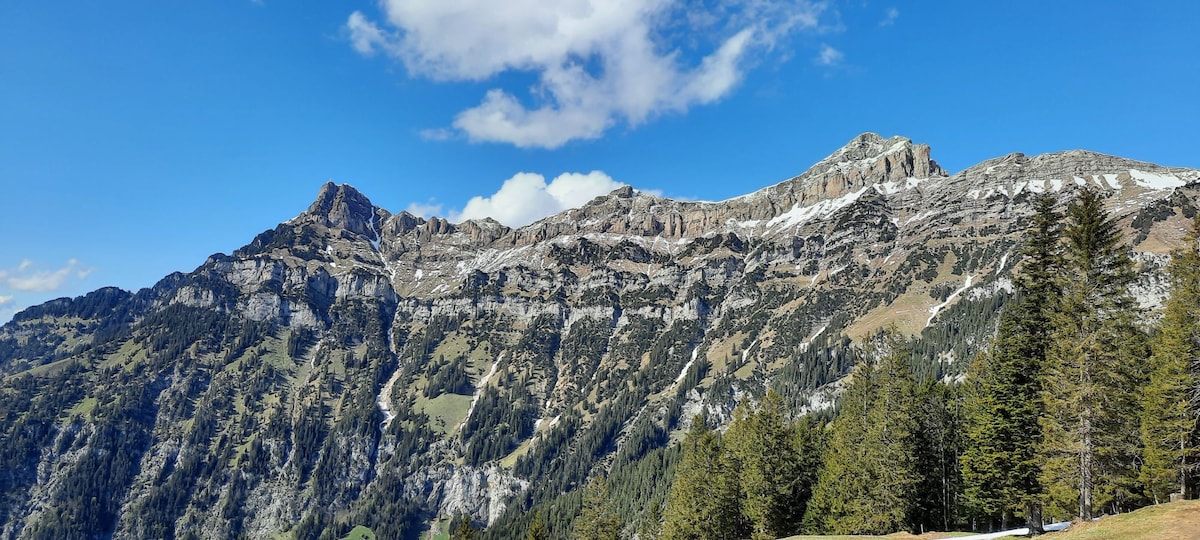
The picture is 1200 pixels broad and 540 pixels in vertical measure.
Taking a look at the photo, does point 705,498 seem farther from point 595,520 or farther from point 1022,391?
point 1022,391

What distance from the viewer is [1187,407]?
3559 centimetres

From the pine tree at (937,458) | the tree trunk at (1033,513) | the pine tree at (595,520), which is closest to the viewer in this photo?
the tree trunk at (1033,513)

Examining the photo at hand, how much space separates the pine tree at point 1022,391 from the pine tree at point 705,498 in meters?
23.8

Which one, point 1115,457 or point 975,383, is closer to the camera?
point 1115,457

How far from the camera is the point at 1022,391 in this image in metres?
41.4

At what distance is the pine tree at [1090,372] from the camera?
35.4m

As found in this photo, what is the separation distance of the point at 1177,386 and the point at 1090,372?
535 centimetres

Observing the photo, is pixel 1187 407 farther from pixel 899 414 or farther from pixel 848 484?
pixel 848 484

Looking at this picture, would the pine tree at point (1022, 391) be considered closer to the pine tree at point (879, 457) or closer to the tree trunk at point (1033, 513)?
the tree trunk at point (1033, 513)

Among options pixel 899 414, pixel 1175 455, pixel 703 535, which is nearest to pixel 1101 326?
pixel 1175 455

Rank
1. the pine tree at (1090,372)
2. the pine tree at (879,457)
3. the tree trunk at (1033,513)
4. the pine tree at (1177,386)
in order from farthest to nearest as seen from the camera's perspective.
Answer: the pine tree at (879,457) → the tree trunk at (1033,513) → the pine tree at (1177,386) → the pine tree at (1090,372)

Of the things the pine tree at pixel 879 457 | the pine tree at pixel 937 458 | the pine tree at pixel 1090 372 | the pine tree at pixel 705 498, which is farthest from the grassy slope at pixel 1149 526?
the pine tree at pixel 705 498

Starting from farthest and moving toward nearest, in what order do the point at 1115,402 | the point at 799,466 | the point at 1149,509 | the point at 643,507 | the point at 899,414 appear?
the point at 643,507, the point at 799,466, the point at 899,414, the point at 1115,402, the point at 1149,509

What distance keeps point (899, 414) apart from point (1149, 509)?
17139mm
